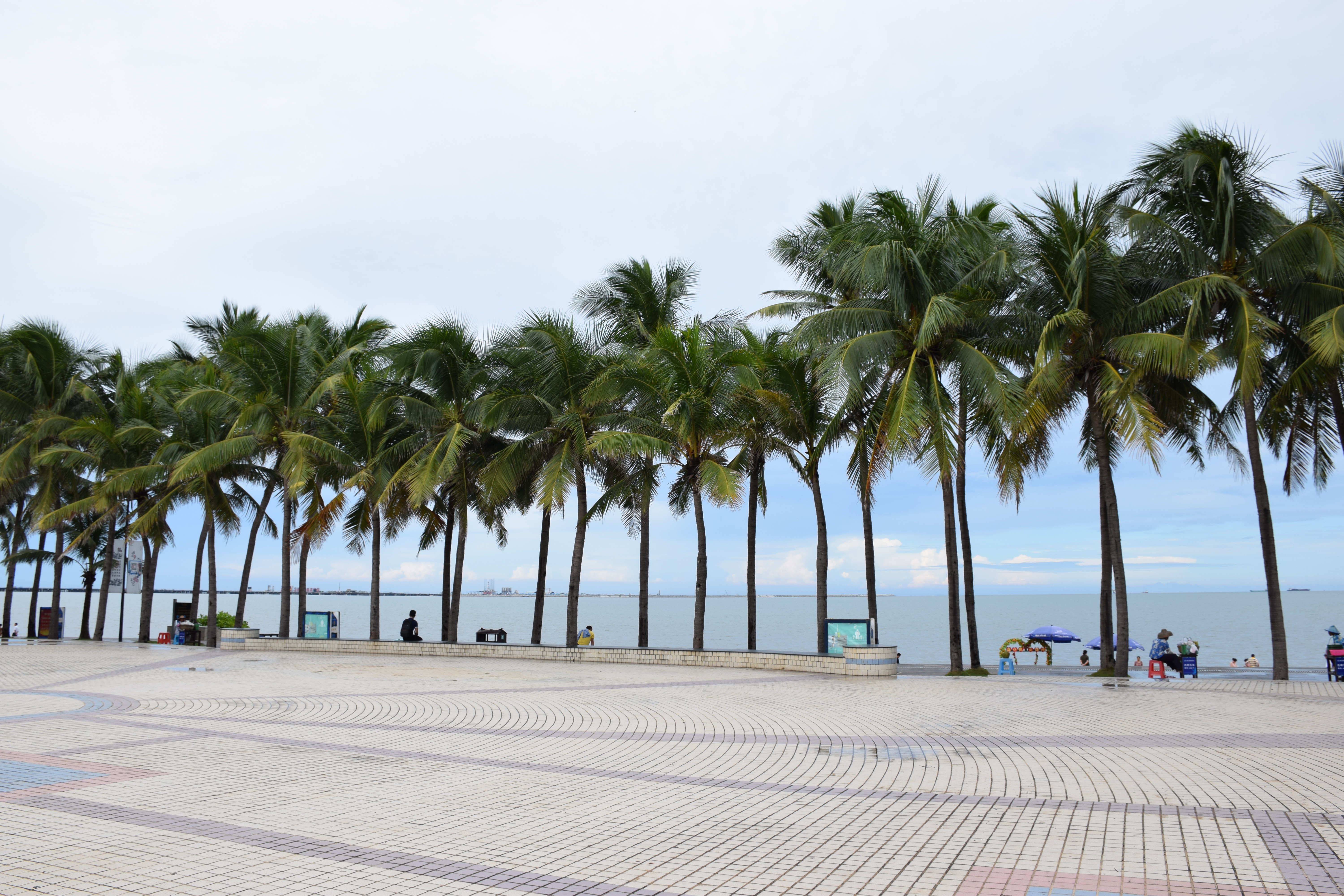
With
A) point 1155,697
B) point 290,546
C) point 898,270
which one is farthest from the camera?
point 290,546

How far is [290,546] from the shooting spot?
2748 centimetres

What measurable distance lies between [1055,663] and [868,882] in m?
65.0

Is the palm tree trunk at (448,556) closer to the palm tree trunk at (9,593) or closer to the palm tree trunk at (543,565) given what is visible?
the palm tree trunk at (543,565)

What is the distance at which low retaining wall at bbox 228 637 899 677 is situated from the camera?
59.6 ft

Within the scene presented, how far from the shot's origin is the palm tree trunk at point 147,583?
30.4 metres

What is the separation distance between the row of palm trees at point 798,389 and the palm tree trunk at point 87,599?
2.71 meters

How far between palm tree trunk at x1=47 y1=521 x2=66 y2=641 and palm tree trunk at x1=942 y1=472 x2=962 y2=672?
97.3ft

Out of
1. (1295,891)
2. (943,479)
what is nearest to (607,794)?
(1295,891)

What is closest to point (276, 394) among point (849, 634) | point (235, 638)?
point (235, 638)

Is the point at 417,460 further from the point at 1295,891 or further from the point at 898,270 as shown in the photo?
the point at 1295,891

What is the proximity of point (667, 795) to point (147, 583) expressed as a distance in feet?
97.6

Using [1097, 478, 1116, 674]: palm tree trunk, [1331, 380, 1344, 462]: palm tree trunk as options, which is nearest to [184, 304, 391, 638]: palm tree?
[1097, 478, 1116, 674]: palm tree trunk

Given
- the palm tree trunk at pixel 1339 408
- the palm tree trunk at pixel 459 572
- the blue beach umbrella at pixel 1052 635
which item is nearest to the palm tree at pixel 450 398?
the palm tree trunk at pixel 459 572

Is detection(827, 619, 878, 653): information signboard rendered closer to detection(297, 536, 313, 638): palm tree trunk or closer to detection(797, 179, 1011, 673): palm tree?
detection(797, 179, 1011, 673): palm tree
